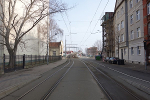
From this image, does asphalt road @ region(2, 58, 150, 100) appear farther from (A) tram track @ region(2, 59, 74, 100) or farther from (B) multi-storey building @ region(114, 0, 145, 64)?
(B) multi-storey building @ region(114, 0, 145, 64)

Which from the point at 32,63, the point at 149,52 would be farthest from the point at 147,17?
the point at 32,63

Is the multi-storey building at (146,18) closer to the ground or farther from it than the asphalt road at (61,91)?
farther from it

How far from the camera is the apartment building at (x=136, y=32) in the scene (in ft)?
78.0

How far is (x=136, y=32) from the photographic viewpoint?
2592cm

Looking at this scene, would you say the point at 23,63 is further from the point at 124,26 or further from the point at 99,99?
the point at 124,26

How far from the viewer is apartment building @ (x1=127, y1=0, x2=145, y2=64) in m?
23.8

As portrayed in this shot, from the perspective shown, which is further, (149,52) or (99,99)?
(149,52)

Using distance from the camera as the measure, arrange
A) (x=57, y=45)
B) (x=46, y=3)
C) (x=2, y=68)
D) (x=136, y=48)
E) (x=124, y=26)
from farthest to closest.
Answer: (x=57, y=45) < (x=124, y=26) < (x=136, y=48) < (x=46, y=3) < (x=2, y=68)

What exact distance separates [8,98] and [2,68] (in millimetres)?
7685

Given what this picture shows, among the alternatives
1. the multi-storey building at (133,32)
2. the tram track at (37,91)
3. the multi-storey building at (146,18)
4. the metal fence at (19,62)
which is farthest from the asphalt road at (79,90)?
the multi-storey building at (133,32)

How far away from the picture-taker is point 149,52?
22625 millimetres

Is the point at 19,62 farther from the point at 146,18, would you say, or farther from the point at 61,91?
the point at 146,18

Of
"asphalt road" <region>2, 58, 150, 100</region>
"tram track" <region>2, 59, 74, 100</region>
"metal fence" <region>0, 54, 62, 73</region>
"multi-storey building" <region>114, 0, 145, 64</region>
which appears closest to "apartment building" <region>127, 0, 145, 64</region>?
"multi-storey building" <region>114, 0, 145, 64</region>

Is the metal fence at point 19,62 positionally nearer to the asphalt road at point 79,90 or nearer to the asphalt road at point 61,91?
the asphalt road at point 79,90
